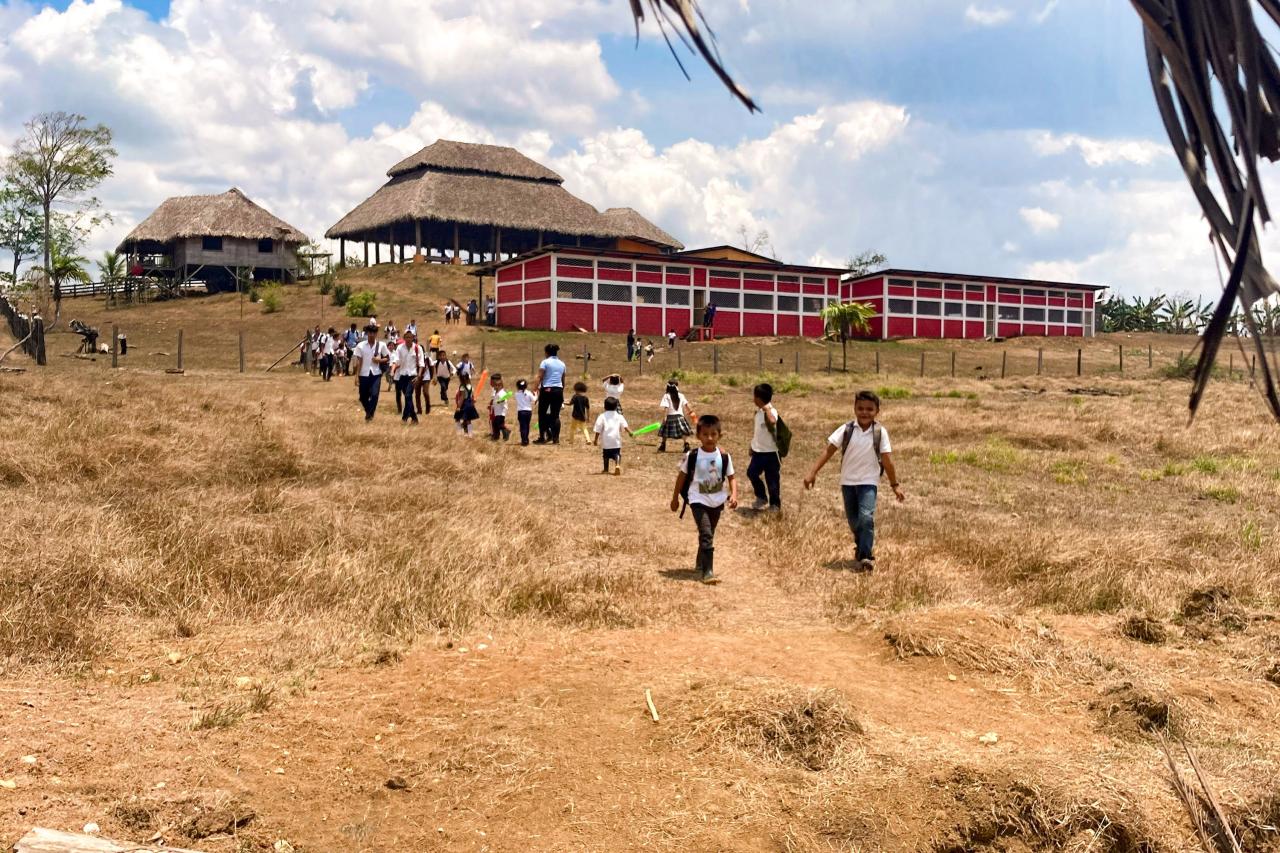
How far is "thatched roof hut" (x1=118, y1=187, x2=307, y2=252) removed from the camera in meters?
52.7

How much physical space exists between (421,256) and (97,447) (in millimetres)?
45916

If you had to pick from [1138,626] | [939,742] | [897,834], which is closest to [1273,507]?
[1138,626]

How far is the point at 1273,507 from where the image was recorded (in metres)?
11.3

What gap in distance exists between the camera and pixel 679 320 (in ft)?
145

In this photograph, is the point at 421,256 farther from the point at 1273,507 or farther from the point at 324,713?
the point at 324,713

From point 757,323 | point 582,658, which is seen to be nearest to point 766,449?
point 582,658

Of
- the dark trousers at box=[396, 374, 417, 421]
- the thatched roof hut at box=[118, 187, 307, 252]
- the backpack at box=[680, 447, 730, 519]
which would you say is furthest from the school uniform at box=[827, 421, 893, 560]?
the thatched roof hut at box=[118, 187, 307, 252]

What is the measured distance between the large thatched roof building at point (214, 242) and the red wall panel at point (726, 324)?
24.2 m

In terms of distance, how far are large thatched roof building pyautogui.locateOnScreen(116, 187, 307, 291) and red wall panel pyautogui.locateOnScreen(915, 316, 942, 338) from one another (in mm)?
32642

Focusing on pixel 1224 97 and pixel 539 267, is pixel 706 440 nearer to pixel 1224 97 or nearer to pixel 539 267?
pixel 1224 97

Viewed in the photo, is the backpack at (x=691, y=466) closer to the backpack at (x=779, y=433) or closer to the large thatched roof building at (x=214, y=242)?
the backpack at (x=779, y=433)

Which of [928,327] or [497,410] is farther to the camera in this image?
[928,327]

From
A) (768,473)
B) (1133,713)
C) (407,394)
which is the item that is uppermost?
(407,394)

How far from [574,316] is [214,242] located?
2362 cm
